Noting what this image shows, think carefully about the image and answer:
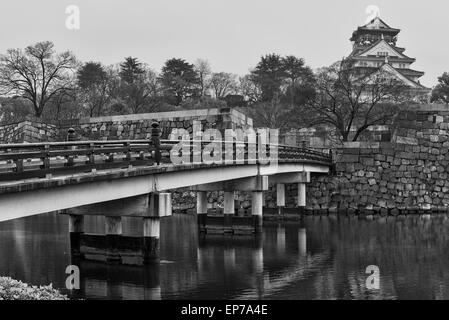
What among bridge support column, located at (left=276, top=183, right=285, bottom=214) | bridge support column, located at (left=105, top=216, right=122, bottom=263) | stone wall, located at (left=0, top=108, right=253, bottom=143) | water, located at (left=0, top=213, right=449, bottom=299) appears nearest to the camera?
water, located at (left=0, top=213, right=449, bottom=299)

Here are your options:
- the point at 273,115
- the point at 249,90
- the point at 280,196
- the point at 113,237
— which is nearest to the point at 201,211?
the point at 280,196

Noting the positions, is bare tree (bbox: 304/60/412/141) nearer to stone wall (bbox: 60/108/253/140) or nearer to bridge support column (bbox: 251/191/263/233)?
stone wall (bbox: 60/108/253/140)

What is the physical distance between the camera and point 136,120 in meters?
48.6

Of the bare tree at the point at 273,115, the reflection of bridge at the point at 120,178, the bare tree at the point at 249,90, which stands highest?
the bare tree at the point at 249,90

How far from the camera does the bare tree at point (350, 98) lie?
54438 mm

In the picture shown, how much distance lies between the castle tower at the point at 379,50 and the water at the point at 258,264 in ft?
169

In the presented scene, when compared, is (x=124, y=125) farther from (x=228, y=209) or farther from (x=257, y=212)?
(x=257, y=212)

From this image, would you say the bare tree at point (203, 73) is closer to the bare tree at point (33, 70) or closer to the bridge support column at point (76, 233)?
the bare tree at point (33, 70)

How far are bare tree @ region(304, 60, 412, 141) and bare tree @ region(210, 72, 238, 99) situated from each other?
24.7 m

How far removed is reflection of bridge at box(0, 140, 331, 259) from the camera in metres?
15.8

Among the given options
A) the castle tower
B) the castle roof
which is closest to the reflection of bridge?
the castle tower

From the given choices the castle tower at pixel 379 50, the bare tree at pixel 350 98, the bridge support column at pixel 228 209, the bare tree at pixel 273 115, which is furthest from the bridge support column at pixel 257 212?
the castle tower at pixel 379 50

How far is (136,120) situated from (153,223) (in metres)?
27.1
